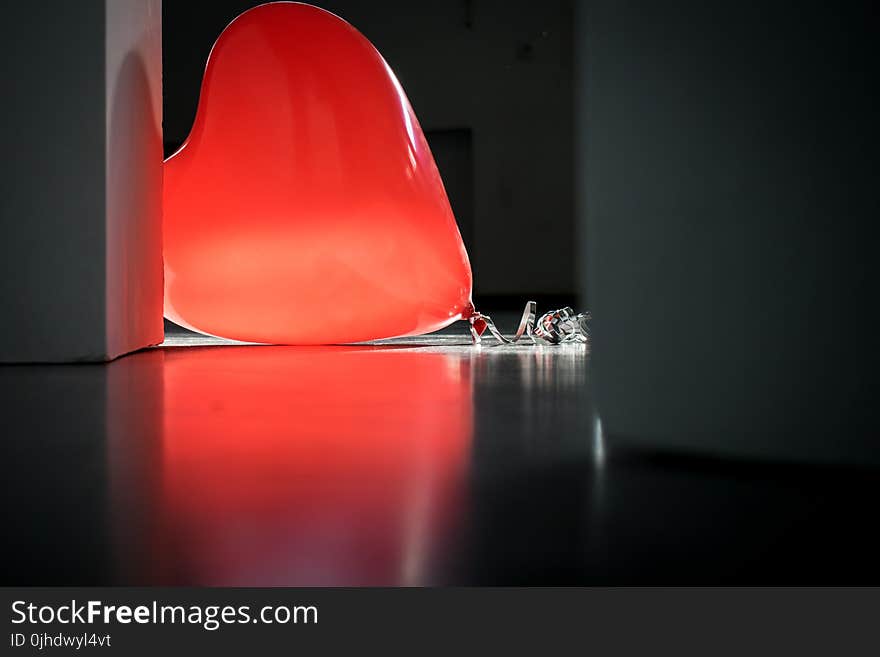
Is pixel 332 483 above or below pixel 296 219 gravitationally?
below

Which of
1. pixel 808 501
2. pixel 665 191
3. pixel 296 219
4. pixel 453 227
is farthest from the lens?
pixel 453 227

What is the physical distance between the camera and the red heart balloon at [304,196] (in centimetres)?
200

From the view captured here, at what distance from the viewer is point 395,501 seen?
0.62 metres

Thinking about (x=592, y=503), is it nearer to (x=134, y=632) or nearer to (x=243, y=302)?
(x=134, y=632)

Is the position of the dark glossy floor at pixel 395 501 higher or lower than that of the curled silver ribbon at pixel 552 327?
lower

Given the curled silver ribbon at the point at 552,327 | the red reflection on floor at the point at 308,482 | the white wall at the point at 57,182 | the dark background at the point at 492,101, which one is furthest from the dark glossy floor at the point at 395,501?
the dark background at the point at 492,101

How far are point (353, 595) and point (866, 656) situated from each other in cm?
24

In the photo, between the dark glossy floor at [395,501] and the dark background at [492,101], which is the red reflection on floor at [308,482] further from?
the dark background at [492,101]

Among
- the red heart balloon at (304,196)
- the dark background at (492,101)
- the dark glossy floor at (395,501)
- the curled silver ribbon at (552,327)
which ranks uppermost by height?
the dark background at (492,101)

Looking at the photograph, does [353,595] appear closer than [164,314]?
Yes

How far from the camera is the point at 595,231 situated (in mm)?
824

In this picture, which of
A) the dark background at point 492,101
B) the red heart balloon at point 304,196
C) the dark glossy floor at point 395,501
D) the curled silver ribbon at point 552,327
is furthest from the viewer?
the dark background at point 492,101

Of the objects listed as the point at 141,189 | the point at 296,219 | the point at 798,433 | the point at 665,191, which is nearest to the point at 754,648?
the point at 798,433

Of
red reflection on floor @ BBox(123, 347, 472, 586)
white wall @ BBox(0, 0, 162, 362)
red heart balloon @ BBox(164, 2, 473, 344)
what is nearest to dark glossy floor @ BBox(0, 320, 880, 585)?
red reflection on floor @ BBox(123, 347, 472, 586)
